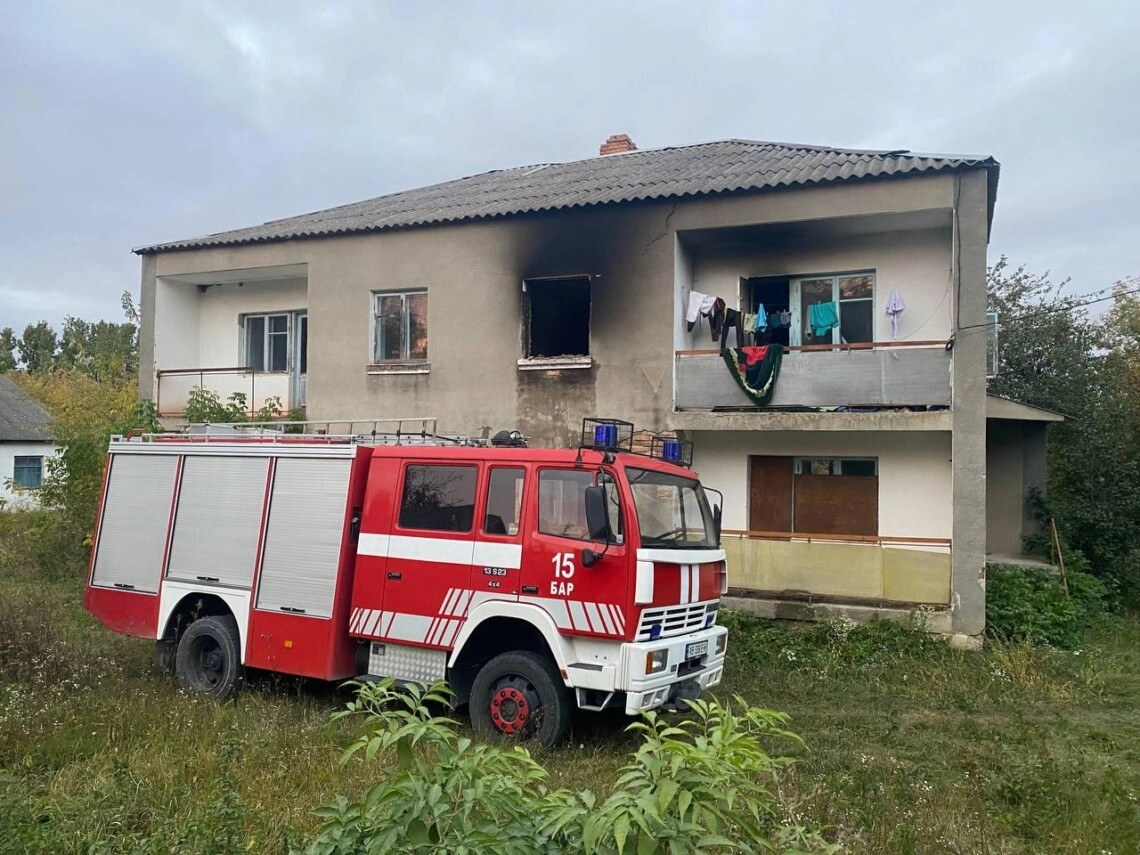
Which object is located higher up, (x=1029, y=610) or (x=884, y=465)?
(x=884, y=465)

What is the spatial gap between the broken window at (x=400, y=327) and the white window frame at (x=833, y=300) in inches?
233

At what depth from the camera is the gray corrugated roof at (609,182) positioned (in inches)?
457

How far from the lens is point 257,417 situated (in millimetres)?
15453

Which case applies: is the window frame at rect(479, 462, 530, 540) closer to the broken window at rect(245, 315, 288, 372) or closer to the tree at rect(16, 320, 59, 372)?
the broken window at rect(245, 315, 288, 372)

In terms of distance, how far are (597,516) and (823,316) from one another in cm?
749

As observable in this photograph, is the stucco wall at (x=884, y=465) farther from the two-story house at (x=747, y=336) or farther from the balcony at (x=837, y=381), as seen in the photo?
the balcony at (x=837, y=381)

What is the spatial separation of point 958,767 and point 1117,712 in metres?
3.04

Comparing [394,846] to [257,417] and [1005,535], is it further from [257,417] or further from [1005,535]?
[1005,535]

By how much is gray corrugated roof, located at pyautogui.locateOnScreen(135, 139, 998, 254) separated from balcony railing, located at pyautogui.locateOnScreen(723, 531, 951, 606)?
4.86 meters

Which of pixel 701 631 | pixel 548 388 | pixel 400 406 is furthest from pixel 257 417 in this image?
pixel 701 631

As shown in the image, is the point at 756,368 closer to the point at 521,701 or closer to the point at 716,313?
the point at 716,313

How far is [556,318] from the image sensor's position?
13.9 meters

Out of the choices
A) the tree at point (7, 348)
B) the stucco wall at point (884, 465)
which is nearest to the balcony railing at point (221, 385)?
the stucco wall at point (884, 465)

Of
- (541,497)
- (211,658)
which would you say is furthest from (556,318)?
(211,658)
